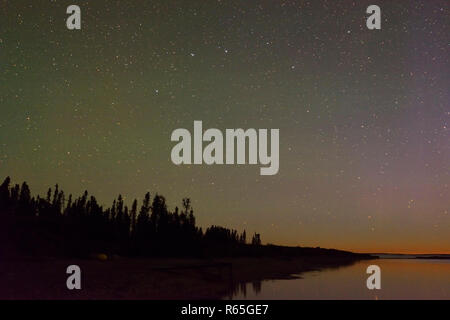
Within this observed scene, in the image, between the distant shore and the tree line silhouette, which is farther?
the tree line silhouette

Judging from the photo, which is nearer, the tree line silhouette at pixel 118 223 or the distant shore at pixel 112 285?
the distant shore at pixel 112 285

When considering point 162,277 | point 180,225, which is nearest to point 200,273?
point 162,277

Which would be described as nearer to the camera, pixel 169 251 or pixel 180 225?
pixel 169 251

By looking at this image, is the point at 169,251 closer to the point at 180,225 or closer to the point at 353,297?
the point at 180,225

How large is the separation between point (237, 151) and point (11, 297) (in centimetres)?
Result: 1225

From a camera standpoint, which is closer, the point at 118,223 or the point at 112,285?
the point at 112,285

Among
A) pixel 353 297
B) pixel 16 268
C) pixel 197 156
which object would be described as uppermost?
pixel 197 156
